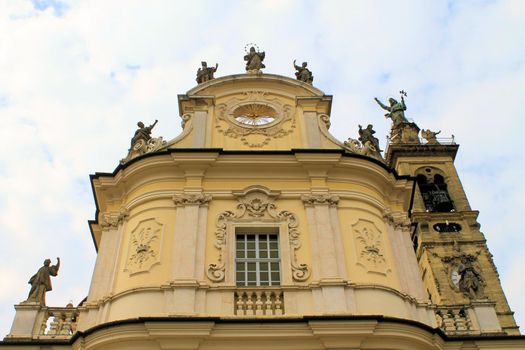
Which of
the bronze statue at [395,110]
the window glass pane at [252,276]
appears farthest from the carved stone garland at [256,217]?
the bronze statue at [395,110]

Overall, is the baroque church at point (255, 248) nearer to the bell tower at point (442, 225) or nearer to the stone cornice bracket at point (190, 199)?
the stone cornice bracket at point (190, 199)

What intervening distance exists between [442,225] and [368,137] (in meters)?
20.4

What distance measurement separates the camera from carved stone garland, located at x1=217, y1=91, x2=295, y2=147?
16.1m

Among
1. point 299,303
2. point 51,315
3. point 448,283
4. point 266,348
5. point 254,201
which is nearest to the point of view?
point 266,348

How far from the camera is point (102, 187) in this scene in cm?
1488

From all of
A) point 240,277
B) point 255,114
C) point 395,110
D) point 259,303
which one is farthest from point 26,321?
point 395,110

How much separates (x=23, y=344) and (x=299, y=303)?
607 centimetres

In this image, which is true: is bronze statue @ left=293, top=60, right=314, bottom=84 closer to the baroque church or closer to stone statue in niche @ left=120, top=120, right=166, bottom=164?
the baroque church

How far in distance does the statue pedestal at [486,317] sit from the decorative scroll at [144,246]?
299 inches

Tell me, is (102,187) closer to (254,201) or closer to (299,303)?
(254,201)

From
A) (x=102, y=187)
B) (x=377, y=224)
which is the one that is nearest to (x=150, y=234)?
(x=102, y=187)

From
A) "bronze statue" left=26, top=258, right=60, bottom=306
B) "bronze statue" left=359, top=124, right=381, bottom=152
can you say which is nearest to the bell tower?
"bronze statue" left=359, top=124, right=381, bottom=152

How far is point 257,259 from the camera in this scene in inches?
527

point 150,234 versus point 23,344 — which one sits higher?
point 150,234
